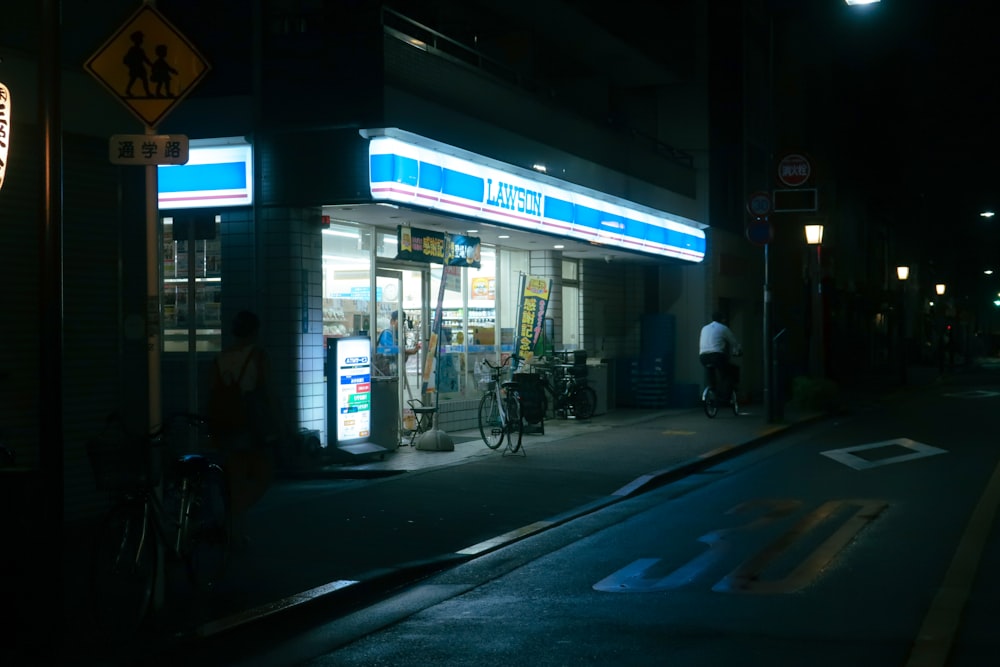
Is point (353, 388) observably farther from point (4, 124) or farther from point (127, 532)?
point (127, 532)

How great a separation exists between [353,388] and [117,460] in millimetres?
7439

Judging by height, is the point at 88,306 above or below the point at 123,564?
above

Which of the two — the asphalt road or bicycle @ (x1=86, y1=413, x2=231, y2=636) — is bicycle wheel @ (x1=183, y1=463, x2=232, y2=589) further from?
the asphalt road

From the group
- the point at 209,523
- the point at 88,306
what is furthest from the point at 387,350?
the point at 209,523

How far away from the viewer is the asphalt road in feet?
20.4

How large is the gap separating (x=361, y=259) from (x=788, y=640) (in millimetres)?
10919

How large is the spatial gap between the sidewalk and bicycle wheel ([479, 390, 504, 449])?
Answer: 20 cm

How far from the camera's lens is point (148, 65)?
Result: 7.28 m

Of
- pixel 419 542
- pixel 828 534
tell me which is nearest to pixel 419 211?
pixel 419 542

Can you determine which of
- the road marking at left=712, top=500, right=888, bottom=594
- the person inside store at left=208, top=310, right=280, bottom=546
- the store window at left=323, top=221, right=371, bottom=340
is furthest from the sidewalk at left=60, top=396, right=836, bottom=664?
the road marking at left=712, top=500, right=888, bottom=594

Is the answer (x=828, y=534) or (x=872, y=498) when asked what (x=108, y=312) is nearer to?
(x=828, y=534)

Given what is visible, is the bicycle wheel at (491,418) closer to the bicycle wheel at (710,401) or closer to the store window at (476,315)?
the store window at (476,315)

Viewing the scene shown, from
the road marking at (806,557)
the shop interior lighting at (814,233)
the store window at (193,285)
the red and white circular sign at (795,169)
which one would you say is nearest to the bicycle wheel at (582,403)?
the red and white circular sign at (795,169)

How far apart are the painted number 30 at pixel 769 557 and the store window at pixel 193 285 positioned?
24.5 ft
